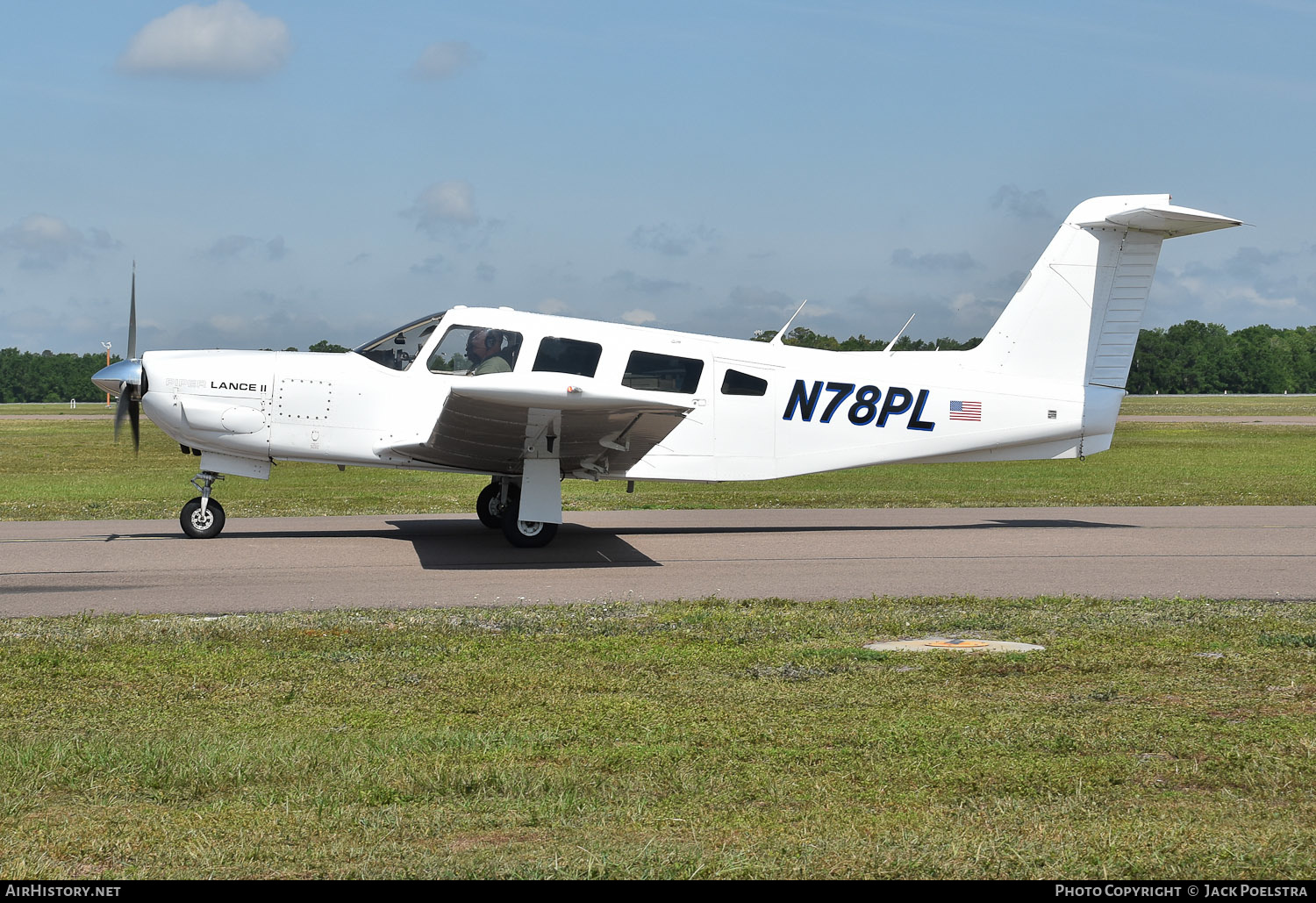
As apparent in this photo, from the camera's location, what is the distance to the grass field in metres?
19.0

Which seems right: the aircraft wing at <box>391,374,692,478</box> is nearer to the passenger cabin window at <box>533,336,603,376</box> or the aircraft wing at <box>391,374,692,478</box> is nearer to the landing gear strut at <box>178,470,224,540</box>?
the passenger cabin window at <box>533,336,603,376</box>

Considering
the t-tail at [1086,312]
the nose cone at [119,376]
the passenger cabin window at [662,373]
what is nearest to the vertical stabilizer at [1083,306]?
the t-tail at [1086,312]

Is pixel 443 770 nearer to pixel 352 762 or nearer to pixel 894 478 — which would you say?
pixel 352 762

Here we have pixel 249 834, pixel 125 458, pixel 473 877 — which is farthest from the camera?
pixel 125 458

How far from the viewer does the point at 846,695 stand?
628 cm

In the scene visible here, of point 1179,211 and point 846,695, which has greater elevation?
point 1179,211

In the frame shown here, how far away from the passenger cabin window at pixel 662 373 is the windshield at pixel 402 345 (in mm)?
2299

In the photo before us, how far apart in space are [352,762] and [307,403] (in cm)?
906

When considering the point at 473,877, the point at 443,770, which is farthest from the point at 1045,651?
the point at 473,877

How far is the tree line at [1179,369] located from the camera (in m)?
135

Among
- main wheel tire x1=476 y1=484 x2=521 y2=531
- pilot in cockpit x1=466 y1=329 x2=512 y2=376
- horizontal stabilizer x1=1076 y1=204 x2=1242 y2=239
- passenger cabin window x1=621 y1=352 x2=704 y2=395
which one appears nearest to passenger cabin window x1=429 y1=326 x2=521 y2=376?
pilot in cockpit x1=466 y1=329 x2=512 y2=376

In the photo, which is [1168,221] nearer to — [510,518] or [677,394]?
[677,394]

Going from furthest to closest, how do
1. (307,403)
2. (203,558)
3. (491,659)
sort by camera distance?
(307,403)
(203,558)
(491,659)

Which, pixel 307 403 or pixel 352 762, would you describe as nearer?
pixel 352 762
